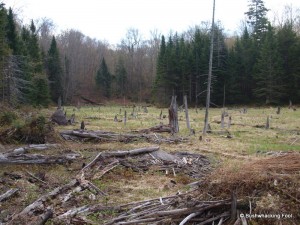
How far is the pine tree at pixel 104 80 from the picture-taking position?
75.8m

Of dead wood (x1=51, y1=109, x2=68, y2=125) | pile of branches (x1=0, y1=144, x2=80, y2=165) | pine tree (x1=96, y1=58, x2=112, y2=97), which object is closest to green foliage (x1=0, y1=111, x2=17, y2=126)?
pile of branches (x1=0, y1=144, x2=80, y2=165)

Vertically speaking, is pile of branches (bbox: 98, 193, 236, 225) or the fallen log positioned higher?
pile of branches (bbox: 98, 193, 236, 225)

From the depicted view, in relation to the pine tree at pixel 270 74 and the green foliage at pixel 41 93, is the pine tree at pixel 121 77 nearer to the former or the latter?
the green foliage at pixel 41 93

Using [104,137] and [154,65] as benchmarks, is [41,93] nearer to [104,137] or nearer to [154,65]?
[104,137]

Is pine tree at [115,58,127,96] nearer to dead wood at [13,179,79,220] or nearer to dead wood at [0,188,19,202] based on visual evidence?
dead wood at [13,179,79,220]

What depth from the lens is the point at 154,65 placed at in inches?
3191

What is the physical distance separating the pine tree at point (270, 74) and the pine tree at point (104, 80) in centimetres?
3700

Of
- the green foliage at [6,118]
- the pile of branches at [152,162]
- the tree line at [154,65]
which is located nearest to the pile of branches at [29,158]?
the pile of branches at [152,162]

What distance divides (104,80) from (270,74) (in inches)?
1580

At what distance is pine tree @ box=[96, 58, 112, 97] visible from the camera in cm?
7581

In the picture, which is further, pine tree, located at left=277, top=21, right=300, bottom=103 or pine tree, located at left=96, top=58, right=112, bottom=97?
pine tree, located at left=96, top=58, right=112, bottom=97

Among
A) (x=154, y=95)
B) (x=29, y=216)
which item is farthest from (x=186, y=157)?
(x=154, y=95)

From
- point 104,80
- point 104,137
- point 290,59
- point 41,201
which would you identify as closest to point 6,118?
point 104,137

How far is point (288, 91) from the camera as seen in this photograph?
48969 millimetres
